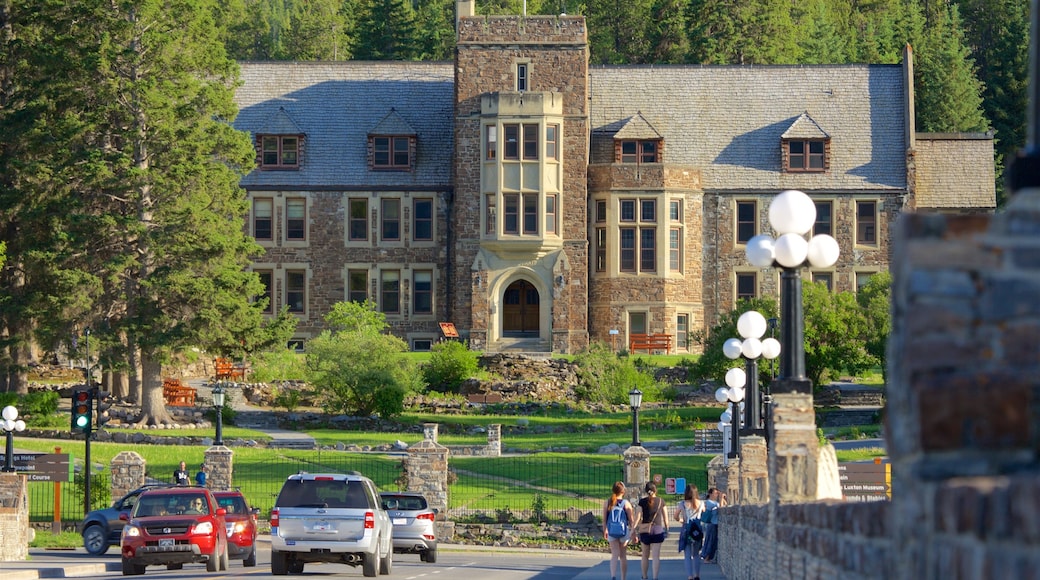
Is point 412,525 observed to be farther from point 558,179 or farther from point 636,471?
point 558,179

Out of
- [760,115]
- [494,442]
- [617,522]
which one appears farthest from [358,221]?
[617,522]

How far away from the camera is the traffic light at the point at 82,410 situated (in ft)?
119

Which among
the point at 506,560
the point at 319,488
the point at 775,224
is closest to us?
the point at 775,224

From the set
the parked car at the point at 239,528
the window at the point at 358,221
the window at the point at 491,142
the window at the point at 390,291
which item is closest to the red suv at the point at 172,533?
the parked car at the point at 239,528

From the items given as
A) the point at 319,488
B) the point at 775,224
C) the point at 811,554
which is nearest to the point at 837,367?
the point at 319,488

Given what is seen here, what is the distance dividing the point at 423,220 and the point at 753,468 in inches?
1853

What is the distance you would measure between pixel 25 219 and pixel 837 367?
83.2 ft

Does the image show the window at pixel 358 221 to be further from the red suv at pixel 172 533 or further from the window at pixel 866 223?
the red suv at pixel 172 533

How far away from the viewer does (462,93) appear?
216ft

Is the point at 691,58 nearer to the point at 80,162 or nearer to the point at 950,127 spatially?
the point at 950,127

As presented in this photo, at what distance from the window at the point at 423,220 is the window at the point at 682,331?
1023 centimetres

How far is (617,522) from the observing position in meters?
23.1

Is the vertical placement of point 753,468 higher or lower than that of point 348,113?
lower

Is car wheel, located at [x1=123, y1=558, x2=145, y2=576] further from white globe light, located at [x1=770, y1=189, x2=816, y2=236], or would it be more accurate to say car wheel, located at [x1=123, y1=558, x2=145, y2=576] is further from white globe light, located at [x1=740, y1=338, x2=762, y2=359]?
white globe light, located at [x1=770, y1=189, x2=816, y2=236]
